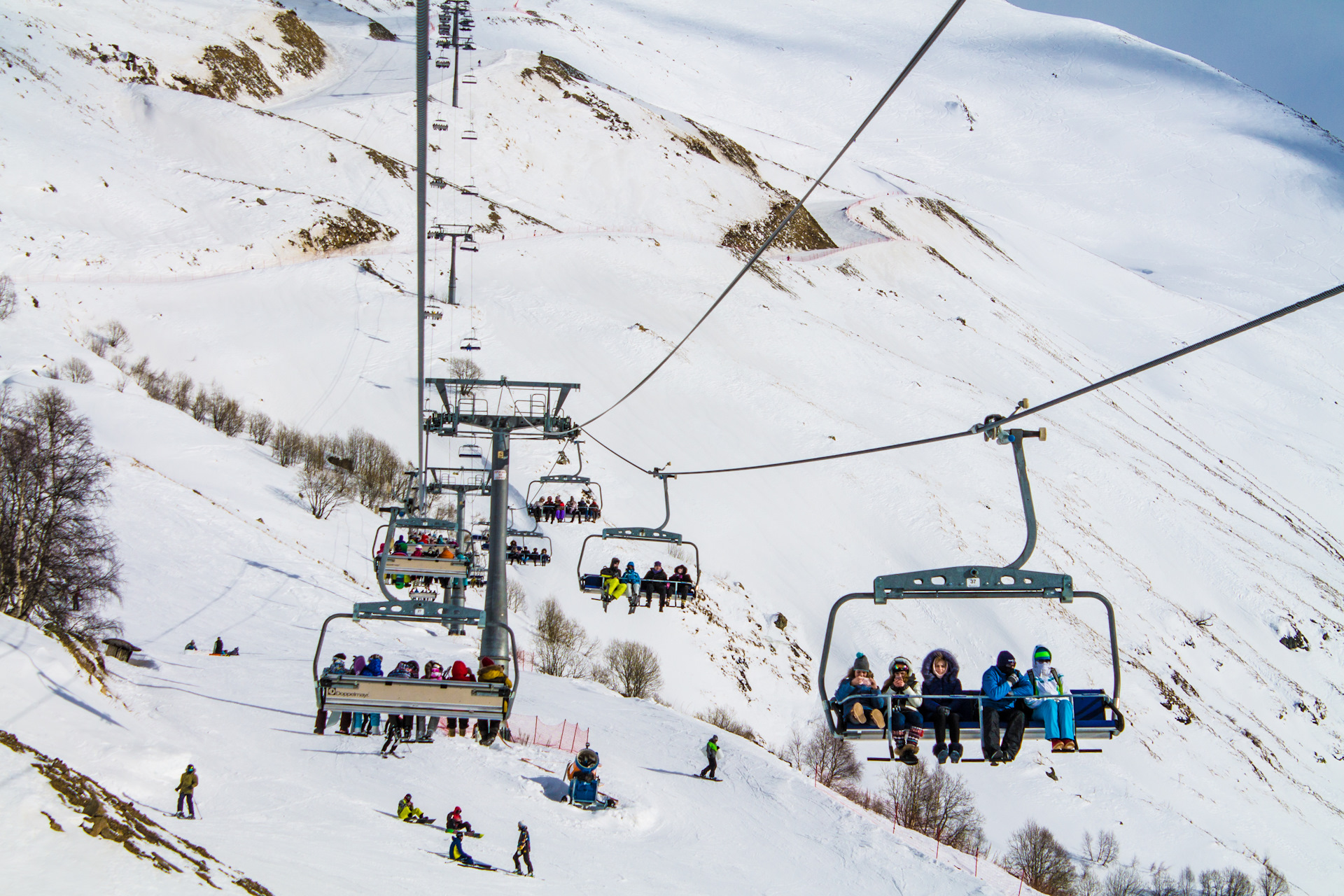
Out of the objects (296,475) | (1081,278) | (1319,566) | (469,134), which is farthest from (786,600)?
(1081,278)

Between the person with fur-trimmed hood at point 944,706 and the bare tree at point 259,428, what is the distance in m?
40.2

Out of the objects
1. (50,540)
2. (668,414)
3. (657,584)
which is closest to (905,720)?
(657,584)

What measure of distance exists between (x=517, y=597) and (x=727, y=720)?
8.84 metres

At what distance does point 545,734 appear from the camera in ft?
77.9

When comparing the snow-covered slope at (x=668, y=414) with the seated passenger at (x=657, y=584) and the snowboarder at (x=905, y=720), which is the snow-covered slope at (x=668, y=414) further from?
the snowboarder at (x=905, y=720)

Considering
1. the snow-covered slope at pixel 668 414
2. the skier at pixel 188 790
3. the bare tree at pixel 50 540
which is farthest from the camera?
the snow-covered slope at pixel 668 414

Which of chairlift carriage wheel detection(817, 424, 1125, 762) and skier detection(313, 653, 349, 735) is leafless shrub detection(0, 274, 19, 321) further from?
chairlift carriage wheel detection(817, 424, 1125, 762)

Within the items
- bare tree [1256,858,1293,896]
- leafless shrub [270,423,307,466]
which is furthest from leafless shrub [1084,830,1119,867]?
leafless shrub [270,423,307,466]

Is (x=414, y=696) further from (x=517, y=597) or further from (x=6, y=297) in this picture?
(x=6, y=297)

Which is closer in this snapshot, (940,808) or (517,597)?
(940,808)

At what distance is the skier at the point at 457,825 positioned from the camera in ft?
53.1

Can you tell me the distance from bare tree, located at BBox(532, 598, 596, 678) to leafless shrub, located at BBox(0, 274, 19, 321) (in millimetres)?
27839

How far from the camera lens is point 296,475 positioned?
132ft

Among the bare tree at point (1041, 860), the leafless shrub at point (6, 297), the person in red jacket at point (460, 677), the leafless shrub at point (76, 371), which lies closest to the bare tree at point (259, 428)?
the leafless shrub at point (76, 371)
